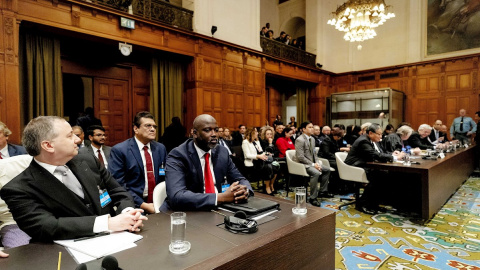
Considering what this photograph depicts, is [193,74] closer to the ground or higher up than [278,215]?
higher up

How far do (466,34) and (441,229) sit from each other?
9633 mm

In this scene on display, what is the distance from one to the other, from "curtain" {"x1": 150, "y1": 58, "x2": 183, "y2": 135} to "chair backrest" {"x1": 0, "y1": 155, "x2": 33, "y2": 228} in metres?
5.12

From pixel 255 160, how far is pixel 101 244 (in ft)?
13.7

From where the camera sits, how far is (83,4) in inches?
211

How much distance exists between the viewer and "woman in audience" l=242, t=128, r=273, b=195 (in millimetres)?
5148

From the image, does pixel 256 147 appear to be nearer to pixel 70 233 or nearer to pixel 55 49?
pixel 70 233

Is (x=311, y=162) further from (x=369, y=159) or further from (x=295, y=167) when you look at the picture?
(x=369, y=159)

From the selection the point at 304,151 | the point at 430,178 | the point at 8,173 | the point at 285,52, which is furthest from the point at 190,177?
the point at 285,52

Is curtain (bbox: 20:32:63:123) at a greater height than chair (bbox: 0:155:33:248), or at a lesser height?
greater

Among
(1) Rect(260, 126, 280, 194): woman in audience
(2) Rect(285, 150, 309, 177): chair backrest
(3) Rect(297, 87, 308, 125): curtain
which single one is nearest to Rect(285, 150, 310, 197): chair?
(2) Rect(285, 150, 309, 177): chair backrest

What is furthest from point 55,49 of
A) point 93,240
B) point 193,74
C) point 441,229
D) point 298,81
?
point 298,81

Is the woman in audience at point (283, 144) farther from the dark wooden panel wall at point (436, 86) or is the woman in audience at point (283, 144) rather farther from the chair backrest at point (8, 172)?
the dark wooden panel wall at point (436, 86)

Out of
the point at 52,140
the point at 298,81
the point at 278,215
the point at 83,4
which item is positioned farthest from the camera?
the point at 298,81

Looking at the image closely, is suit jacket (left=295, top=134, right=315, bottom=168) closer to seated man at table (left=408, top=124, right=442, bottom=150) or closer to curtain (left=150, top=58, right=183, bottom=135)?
seated man at table (left=408, top=124, right=442, bottom=150)
